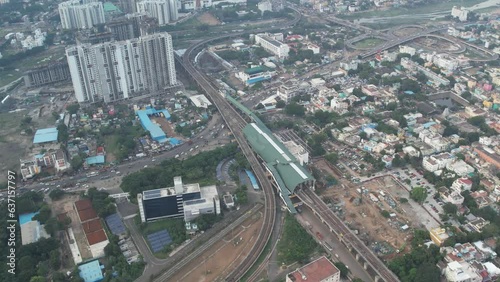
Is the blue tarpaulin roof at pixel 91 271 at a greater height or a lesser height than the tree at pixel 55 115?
lesser

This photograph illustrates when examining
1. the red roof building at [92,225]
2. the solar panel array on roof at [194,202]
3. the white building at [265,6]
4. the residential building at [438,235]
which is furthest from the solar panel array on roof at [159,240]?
the white building at [265,6]

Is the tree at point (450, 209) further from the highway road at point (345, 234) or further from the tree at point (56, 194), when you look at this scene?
the tree at point (56, 194)

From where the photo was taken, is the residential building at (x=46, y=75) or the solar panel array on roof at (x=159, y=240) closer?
the solar panel array on roof at (x=159, y=240)

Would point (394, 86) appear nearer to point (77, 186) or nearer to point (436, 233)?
point (436, 233)

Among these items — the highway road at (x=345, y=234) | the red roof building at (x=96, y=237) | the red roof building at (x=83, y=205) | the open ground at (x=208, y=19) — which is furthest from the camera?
the open ground at (x=208, y=19)

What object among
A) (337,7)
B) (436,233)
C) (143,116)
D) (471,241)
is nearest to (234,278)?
(436,233)

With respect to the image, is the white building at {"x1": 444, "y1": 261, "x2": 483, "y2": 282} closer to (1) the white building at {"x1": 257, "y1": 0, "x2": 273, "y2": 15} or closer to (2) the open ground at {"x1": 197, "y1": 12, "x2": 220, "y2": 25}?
(2) the open ground at {"x1": 197, "y1": 12, "x2": 220, "y2": 25}

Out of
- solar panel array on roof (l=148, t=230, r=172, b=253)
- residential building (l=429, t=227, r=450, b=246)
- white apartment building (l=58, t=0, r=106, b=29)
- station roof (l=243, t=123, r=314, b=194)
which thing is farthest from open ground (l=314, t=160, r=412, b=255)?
white apartment building (l=58, t=0, r=106, b=29)
